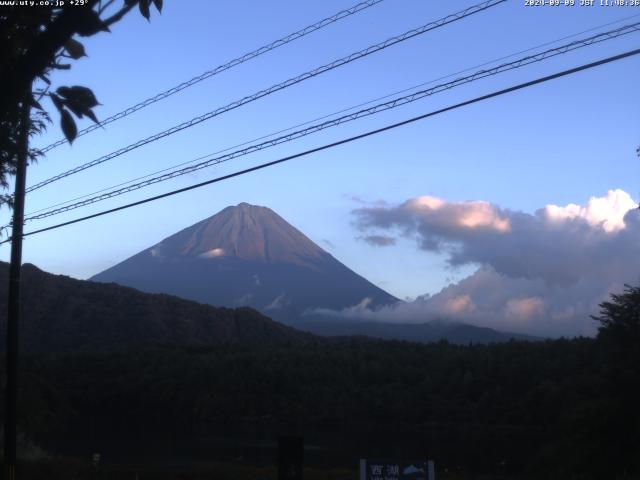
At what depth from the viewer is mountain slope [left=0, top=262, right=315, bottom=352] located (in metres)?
92.7

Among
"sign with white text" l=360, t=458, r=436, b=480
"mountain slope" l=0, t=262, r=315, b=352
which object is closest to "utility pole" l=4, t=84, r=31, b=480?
"sign with white text" l=360, t=458, r=436, b=480

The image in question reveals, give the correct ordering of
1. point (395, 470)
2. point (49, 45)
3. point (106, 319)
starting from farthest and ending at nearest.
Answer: point (106, 319) < point (395, 470) < point (49, 45)

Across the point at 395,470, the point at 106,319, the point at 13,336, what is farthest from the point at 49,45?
the point at 106,319

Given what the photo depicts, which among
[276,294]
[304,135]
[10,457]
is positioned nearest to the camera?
[304,135]

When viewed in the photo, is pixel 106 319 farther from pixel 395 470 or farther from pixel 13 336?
pixel 395 470

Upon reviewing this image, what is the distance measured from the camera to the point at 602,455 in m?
28.8

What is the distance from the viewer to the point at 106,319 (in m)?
99.2

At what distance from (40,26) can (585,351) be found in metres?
63.0

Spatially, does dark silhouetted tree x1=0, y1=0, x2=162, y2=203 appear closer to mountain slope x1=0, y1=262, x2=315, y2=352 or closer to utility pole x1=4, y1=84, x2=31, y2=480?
utility pole x1=4, y1=84, x2=31, y2=480

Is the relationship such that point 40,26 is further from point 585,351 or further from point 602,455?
point 585,351

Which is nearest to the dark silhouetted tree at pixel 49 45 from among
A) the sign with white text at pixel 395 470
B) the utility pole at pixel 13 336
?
the sign with white text at pixel 395 470

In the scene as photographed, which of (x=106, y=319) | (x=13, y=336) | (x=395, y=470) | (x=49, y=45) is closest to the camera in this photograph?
(x=49, y=45)

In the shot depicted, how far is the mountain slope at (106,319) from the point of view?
9269 cm

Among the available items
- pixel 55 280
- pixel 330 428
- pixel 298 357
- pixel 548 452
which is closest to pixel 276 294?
pixel 55 280
